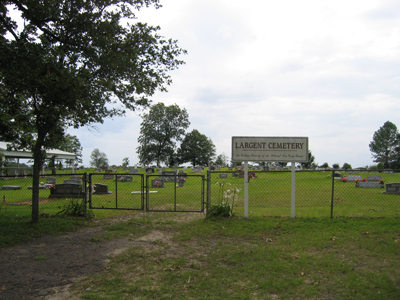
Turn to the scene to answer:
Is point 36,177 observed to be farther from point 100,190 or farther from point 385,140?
point 385,140

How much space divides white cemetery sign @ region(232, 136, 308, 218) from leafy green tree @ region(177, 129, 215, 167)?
2532 inches

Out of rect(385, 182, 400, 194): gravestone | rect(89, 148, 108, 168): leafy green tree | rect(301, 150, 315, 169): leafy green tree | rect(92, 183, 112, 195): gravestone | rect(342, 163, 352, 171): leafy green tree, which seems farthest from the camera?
rect(89, 148, 108, 168): leafy green tree

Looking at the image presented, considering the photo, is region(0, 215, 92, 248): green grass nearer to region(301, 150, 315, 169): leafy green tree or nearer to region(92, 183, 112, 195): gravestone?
region(92, 183, 112, 195): gravestone

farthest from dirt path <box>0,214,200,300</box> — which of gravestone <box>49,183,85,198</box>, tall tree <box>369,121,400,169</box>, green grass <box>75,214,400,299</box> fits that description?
tall tree <box>369,121,400,169</box>

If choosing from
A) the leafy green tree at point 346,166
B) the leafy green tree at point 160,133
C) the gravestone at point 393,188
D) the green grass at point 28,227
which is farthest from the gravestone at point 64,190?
the leafy green tree at point 160,133

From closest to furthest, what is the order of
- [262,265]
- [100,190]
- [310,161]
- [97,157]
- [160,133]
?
[262,265] < [100,190] < [310,161] < [160,133] < [97,157]

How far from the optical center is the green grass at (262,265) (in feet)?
15.9

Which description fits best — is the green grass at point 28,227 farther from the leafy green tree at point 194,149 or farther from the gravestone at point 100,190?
the leafy green tree at point 194,149

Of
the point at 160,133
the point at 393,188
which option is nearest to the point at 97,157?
the point at 160,133

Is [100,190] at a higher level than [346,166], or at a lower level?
lower

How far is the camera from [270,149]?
35.8 ft

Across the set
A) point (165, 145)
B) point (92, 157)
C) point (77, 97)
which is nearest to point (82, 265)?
point (77, 97)

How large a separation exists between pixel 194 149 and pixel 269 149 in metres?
65.3

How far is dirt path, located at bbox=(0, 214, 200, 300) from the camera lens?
5.00 m
